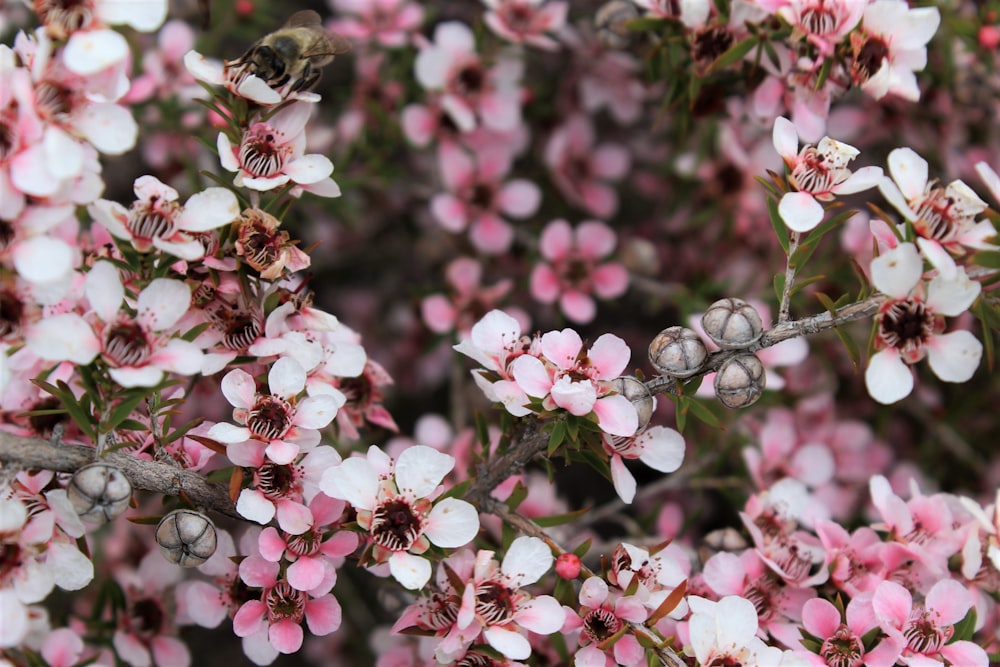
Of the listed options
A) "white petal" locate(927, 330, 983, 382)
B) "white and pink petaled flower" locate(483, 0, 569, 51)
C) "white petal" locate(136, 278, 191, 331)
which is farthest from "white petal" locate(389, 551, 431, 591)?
"white and pink petaled flower" locate(483, 0, 569, 51)

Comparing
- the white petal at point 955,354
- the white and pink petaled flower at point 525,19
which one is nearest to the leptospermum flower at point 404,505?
the white petal at point 955,354

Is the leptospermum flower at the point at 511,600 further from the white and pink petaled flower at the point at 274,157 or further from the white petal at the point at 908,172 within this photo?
the white petal at the point at 908,172

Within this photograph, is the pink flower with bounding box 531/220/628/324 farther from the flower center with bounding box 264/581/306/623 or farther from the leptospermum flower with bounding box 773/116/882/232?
the flower center with bounding box 264/581/306/623

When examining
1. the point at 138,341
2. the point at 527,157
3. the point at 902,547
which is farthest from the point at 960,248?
the point at 527,157

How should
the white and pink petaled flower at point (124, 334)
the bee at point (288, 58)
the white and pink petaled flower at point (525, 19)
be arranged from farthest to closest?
the white and pink petaled flower at point (525, 19) < the bee at point (288, 58) < the white and pink petaled flower at point (124, 334)

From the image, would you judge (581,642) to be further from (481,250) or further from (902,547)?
(481,250)

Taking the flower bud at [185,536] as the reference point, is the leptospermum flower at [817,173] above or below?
above

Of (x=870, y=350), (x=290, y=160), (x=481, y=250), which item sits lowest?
(x=481, y=250)
